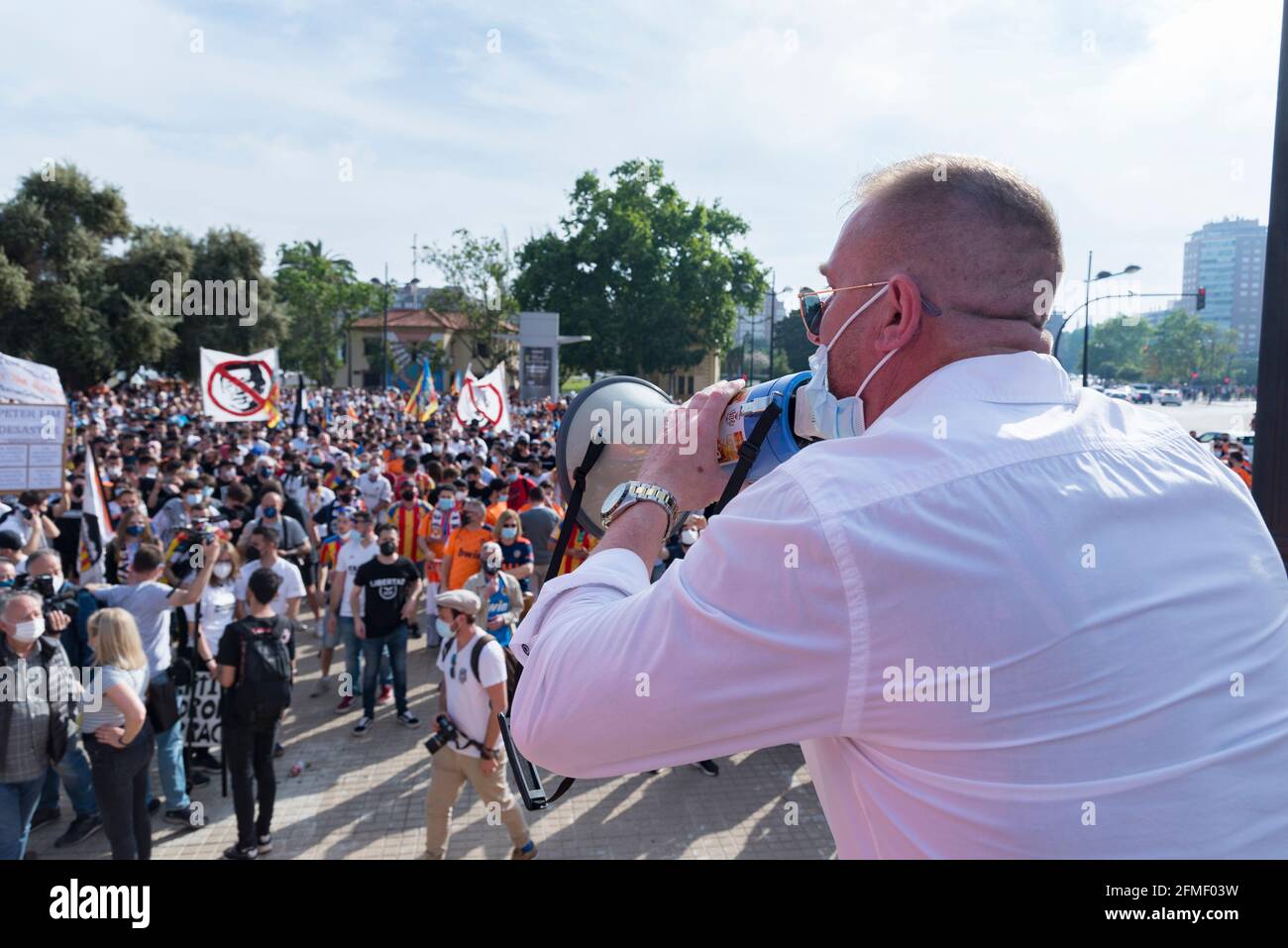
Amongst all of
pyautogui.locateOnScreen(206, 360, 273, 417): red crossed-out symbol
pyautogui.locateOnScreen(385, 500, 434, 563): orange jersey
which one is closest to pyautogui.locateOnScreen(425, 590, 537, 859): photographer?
pyautogui.locateOnScreen(385, 500, 434, 563): orange jersey

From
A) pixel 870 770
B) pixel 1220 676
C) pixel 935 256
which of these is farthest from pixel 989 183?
pixel 870 770

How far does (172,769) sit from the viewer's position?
6.39 meters

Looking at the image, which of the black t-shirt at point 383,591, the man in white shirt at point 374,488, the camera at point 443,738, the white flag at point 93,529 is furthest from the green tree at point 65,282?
the camera at point 443,738

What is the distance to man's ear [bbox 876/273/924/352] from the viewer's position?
1209 mm

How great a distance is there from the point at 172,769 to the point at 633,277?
41329mm

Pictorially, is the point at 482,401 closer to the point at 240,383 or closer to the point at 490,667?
the point at 240,383

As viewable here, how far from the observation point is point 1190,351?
3199 inches

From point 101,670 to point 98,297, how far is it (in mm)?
31697

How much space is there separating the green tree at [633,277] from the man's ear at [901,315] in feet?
145

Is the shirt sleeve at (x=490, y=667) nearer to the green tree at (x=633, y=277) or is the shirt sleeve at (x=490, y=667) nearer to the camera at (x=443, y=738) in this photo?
the camera at (x=443, y=738)

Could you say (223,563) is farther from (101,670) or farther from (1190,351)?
(1190,351)

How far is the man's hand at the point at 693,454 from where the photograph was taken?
1.36 m

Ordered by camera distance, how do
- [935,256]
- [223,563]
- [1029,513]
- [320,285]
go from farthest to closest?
[320,285], [223,563], [935,256], [1029,513]
